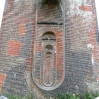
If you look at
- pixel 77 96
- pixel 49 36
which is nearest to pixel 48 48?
pixel 49 36

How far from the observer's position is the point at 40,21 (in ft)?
21.8

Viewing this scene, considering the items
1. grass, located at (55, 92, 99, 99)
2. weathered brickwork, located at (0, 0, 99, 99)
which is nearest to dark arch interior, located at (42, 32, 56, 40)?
weathered brickwork, located at (0, 0, 99, 99)

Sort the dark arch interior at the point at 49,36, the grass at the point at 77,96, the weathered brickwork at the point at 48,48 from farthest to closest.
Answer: the dark arch interior at the point at 49,36 → the weathered brickwork at the point at 48,48 → the grass at the point at 77,96

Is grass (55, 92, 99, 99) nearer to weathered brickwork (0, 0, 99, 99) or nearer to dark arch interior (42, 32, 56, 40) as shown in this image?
weathered brickwork (0, 0, 99, 99)

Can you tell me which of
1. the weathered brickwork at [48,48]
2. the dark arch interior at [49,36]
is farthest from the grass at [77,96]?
the dark arch interior at [49,36]

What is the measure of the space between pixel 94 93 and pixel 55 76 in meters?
1.13

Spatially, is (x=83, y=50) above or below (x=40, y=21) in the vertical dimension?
below

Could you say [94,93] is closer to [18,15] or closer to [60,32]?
[60,32]

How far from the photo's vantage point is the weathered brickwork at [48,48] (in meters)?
6.10

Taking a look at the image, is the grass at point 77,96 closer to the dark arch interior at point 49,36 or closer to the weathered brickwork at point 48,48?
the weathered brickwork at point 48,48

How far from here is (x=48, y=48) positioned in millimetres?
6555

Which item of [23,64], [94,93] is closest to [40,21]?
[23,64]

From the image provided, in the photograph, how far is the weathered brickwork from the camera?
6.10 meters

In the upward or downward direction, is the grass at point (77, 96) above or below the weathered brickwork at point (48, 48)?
below
